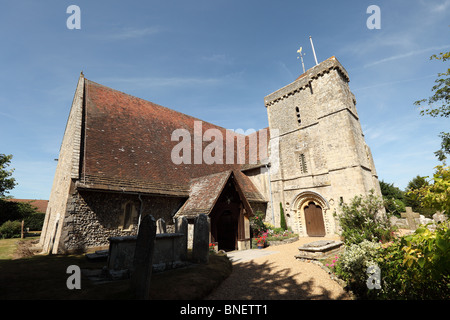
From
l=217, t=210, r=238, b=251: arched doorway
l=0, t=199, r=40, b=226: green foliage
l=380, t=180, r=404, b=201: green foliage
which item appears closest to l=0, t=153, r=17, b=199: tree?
l=0, t=199, r=40, b=226: green foliage

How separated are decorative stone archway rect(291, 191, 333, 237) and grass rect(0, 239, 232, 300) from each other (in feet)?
40.3

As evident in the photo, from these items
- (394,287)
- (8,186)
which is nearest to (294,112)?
(394,287)

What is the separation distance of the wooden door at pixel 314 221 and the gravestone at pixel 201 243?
1260cm

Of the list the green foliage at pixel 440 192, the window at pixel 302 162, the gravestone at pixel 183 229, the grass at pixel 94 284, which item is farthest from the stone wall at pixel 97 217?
the window at pixel 302 162

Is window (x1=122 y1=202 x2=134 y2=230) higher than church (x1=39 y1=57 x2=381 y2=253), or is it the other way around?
church (x1=39 y1=57 x2=381 y2=253)

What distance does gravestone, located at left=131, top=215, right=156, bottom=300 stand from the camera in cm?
474

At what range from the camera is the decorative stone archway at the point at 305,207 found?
16.9 meters

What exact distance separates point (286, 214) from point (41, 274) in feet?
55.1

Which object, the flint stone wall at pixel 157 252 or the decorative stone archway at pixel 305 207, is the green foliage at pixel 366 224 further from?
the flint stone wall at pixel 157 252

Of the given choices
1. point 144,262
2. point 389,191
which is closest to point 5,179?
point 144,262

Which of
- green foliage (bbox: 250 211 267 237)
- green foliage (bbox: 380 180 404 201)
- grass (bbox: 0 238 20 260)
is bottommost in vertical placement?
grass (bbox: 0 238 20 260)

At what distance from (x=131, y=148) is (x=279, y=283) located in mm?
12154
